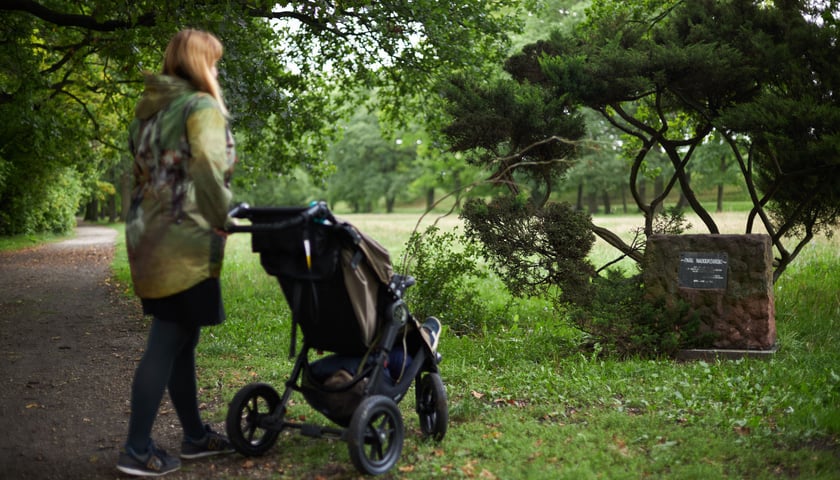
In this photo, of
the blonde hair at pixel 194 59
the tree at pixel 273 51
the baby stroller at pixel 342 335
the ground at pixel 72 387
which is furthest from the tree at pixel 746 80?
the ground at pixel 72 387

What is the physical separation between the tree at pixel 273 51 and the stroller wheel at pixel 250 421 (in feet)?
18.4

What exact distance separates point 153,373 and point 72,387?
9.50 ft

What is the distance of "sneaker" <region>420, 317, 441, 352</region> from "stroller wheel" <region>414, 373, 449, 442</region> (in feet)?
0.64

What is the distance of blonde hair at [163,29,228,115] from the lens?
3.71 metres

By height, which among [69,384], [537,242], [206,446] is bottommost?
[69,384]

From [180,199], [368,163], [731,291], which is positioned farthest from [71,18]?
[368,163]

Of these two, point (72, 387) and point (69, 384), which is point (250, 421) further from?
point (69, 384)

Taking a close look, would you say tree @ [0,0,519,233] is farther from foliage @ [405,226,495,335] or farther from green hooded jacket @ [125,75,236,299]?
green hooded jacket @ [125,75,236,299]

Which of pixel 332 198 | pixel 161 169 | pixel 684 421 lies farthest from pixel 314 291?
pixel 332 198

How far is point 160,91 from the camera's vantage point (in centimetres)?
377

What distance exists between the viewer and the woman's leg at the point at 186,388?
4102 mm

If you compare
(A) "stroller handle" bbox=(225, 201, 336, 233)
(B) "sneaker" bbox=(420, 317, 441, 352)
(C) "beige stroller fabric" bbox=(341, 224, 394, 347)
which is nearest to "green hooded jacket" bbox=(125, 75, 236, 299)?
(A) "stroller handle" bbox=(225, 201, 336, 233)

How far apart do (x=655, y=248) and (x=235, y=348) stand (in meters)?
4.39

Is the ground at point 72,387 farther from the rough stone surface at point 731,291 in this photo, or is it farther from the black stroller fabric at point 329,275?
the rough stone surface at point 731,291
